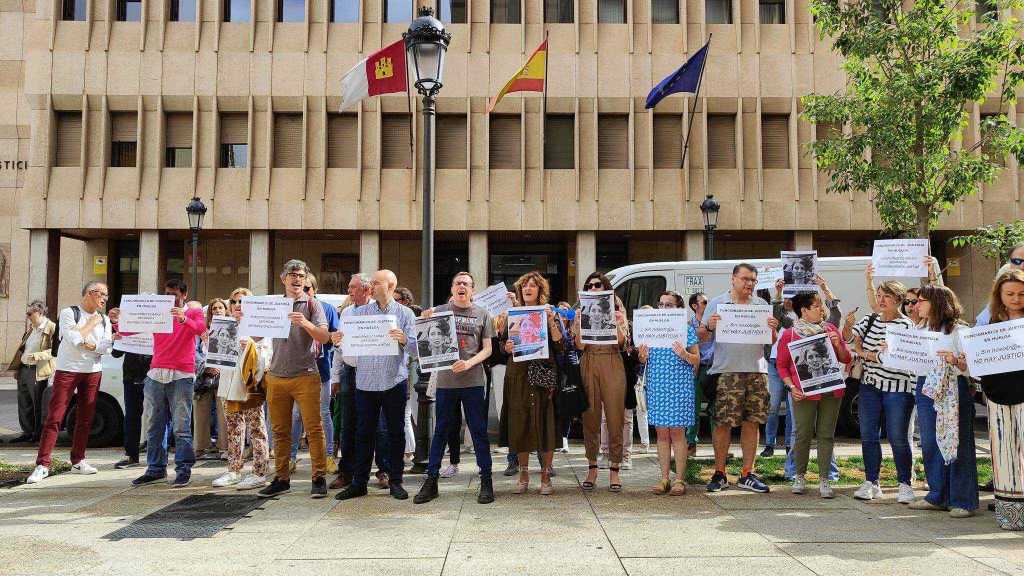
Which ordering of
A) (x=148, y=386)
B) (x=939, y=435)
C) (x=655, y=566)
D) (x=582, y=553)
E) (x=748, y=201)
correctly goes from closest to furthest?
1. (x=655, y=566)
2. (x=582, y=553)
3. (x=939, y=435)
4. (x=148, y=386)
5. (x=748, y=201)

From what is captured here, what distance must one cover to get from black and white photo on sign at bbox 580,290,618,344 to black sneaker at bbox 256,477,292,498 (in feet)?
10.7

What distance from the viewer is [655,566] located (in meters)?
4.48

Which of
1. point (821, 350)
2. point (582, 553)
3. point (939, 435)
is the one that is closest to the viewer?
point (582, 553)

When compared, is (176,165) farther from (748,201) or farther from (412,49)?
(748,201)

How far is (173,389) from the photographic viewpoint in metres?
7.40

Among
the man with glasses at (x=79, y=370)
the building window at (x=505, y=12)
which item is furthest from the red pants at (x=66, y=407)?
the building window at (x=505, y=12)

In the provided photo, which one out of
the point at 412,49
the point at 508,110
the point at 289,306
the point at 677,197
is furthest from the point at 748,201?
the point at 289,306

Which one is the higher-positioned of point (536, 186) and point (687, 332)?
point (536, 186)

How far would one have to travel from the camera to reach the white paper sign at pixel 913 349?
18.9 ft

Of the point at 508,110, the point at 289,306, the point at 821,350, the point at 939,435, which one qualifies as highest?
the point at 508,110

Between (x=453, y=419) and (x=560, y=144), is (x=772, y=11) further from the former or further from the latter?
(x=453, y=419)

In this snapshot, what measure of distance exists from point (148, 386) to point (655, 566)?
5771 mm

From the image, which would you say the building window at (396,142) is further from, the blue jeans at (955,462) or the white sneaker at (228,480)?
the blue jeans at (955,462)

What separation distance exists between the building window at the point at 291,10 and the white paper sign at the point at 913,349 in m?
21.4
